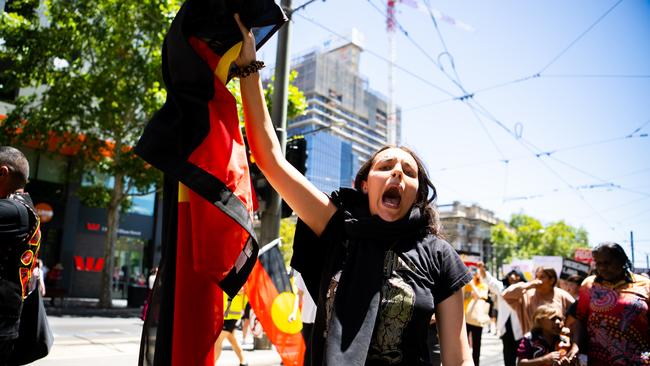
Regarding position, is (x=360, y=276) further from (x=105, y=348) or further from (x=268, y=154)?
(x=105, y=348)

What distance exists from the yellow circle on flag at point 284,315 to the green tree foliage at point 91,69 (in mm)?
10748

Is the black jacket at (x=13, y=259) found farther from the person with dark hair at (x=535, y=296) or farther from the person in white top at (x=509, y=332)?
the person in white top at (x=509, y=332)

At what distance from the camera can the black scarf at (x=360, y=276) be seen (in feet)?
5.38

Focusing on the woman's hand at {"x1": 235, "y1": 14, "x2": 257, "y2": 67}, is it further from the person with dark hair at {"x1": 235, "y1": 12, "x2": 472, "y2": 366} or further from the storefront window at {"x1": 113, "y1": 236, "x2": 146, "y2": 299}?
the storefront window at {"x1": 113, "y1": 236, "x2": 146, "y2": 299}

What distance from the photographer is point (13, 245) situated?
279 centimetres

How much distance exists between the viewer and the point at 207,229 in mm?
1568

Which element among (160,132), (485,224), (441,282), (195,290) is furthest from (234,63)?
(485,224)

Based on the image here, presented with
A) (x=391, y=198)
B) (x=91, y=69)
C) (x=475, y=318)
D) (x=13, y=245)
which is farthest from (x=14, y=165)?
(x=91, y=69)

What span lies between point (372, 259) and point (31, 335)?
2.34 meters

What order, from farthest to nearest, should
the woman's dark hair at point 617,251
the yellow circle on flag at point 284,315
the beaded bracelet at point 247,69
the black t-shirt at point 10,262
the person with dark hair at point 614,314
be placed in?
the yellow circle on flag at point 284,315 < the woman's dark hair at point 617,251 < the person with dark hair at point 614,314 < the black t-shirt at point 10,262 < the beaded bracelet at point 247,69

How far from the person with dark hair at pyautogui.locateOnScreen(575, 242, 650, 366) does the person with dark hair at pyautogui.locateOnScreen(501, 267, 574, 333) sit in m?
1.98

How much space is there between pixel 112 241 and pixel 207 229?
18014mm

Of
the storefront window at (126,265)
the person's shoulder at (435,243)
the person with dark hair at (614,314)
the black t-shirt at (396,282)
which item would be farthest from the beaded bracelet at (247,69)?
the storefront window at (126,265)

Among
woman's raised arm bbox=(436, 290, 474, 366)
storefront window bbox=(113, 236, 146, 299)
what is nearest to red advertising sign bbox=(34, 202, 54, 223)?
storefront window bbox=(113, 236, 146, 299)
